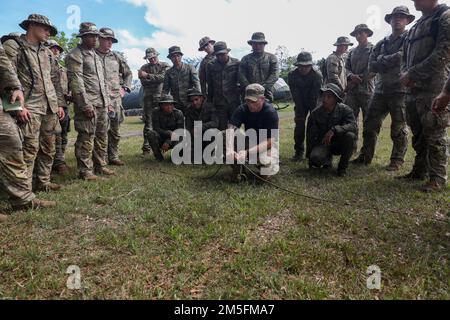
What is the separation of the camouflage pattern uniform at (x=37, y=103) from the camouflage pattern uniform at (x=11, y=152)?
17.0 inches

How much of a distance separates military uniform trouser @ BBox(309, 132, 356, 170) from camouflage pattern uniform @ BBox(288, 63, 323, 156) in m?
1.06

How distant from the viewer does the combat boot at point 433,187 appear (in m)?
4.40

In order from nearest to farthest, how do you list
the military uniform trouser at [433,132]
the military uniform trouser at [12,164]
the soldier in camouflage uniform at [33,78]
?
the military uniform trouser at [12,164] → the soldier in camouflage uniform at [33,78] → the military uniform trouser at [433,132]

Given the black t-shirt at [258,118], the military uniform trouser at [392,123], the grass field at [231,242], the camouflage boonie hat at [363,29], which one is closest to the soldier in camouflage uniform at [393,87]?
the military uniform trouser at [392,123]

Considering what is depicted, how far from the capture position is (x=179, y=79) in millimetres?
7516

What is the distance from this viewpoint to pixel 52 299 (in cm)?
237

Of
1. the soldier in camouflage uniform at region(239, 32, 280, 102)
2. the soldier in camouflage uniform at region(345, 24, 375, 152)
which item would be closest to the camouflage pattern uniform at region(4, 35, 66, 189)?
the soldier in camouflage uniform at region(239, 32, 280, 102)

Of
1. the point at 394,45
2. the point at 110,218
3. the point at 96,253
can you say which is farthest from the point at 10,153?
the point at 394,45

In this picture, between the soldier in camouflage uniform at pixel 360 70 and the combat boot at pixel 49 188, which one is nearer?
the combat boot at pixel 49 188

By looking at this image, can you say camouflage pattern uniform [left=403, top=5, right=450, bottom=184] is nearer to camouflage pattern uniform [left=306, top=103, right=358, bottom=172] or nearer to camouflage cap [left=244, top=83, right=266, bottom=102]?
camouflage pattern uniform [left=306, top=103, right=358, bottom=172]

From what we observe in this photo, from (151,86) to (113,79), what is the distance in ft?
6.55

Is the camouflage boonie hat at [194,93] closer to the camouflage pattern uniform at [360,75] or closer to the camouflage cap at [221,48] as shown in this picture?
the camouflage cap at [221,48]

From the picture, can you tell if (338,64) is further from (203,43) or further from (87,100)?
(87,100)
